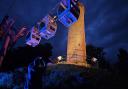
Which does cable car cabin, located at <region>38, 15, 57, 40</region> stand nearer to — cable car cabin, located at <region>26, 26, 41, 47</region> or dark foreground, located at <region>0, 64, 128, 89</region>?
cable car cabin, located at <region>26, 26, 41, 47</region>

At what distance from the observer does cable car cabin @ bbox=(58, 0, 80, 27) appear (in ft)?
42.1

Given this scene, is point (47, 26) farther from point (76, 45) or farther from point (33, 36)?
point (76, 45)

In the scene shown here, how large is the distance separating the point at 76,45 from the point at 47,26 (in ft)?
36.8

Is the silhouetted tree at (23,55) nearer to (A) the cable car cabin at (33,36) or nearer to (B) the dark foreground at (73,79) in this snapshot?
(B) the dark foreground at (73,79)

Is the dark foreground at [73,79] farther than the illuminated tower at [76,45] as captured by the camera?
No

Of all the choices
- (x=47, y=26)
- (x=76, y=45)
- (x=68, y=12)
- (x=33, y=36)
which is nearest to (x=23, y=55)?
(x=76, y=45)

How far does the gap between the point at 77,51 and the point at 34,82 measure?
64.4ft

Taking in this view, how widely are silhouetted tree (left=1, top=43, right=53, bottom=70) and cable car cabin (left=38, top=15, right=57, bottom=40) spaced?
20.0 meters

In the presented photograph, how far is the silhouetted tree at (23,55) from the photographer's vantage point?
121ft

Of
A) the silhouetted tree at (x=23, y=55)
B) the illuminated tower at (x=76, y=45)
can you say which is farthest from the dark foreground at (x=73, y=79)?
the silhouetted tree at (x=23, y=55)

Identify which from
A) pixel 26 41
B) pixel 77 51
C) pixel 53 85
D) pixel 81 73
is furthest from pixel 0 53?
pixel 77 51

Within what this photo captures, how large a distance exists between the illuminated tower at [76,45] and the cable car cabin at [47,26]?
9.38m

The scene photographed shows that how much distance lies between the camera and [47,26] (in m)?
15.7

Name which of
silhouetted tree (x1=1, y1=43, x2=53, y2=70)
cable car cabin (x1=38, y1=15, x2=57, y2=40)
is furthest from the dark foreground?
silhouetted tree (x1=1, y1=43, x2=53, y2=70)
